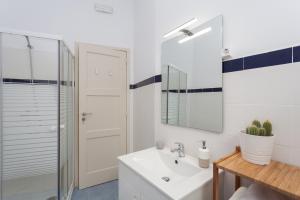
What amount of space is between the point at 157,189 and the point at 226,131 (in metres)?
0.61

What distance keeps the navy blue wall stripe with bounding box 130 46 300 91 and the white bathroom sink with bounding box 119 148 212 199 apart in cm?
72

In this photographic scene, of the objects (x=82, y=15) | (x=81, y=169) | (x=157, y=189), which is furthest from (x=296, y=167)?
(x=82, y=15)

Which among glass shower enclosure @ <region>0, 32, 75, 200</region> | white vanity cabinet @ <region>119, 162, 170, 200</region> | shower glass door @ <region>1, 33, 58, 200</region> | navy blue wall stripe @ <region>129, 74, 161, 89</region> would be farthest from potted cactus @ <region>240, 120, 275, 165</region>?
shower glass door @ <region>1, 33, 58, 200</region>

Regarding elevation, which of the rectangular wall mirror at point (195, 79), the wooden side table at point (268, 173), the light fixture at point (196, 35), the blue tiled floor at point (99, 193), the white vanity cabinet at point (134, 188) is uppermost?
the light fixture at point (196, 35)

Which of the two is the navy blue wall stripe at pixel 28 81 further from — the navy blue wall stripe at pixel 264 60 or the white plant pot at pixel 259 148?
the white plant pot at pixel 259 148

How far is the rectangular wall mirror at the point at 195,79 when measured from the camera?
1.25m

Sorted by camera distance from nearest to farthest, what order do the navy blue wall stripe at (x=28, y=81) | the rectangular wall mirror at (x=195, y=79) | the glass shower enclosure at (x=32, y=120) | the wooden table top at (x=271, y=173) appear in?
1. the wooden table top at (x=271, y=173)
2. the rectangular wall mirror at (x=195, y=79)
3. the glass shower enclosure at (x=32, y=120)
4. the navy blue wall stripe at (x=28, y=81)

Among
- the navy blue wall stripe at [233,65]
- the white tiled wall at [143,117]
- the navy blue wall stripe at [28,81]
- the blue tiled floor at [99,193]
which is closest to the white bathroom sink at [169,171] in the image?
the white tiled wall at [143,117]

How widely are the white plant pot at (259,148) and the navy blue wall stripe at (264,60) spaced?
16.0 inches

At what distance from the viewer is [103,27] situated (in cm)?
237

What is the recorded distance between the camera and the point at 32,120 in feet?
6.39

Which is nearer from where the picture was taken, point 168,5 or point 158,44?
point 168,5

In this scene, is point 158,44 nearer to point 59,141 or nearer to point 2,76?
point 59,141

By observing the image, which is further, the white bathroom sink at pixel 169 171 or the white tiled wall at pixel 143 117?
the white tiled wall at pixel 143 117
